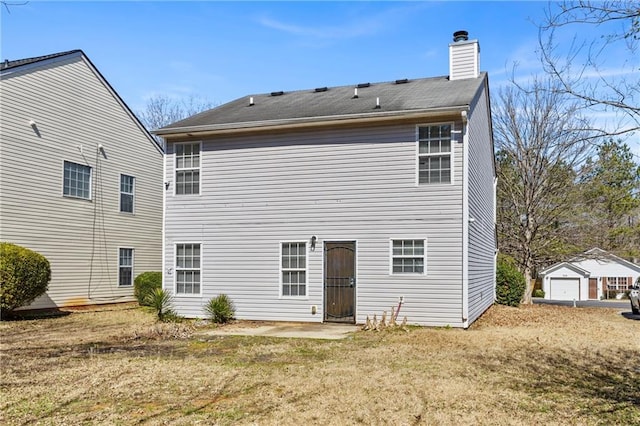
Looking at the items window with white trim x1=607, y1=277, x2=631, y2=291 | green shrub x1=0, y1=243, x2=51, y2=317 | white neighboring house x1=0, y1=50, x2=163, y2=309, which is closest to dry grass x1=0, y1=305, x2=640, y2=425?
green shrub x1=0, y1=243, x2=51, y2=317

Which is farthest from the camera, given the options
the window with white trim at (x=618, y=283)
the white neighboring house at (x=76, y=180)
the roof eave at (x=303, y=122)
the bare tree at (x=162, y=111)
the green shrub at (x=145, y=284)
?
the window with white trim at (x=618, y=283)

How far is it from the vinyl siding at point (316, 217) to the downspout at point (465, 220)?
120 mm

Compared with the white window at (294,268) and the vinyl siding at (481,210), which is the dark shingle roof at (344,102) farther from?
the white window at (294,268)

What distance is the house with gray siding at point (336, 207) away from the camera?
506 inches

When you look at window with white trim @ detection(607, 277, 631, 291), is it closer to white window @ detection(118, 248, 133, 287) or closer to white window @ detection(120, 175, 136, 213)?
white window @ detection(118, 248, 133, 287)

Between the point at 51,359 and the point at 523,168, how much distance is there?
68.9 feet

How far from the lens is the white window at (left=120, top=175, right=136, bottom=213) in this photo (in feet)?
67.6

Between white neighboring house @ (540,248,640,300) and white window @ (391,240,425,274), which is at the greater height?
white window @ (391,240,425,274)

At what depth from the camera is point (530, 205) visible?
24.2 m

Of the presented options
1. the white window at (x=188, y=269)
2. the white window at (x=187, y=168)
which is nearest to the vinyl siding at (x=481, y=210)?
the white window at (x=188, y=269)

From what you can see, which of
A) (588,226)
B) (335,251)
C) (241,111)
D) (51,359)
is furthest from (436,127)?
(588,226)

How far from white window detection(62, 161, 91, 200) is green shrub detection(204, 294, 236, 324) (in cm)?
738

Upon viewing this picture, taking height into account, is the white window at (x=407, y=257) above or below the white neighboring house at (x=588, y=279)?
above

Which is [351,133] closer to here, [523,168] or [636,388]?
[636,388]
